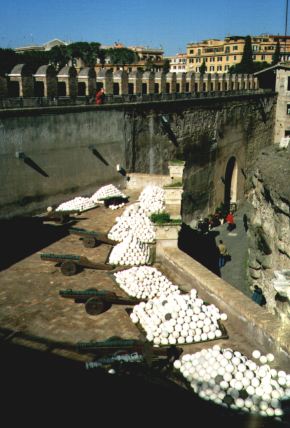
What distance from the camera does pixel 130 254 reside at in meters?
8.45

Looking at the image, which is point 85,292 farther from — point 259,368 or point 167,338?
point 259,368

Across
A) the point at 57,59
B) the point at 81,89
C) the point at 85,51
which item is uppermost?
the point at 85,51

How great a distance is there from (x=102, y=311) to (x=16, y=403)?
2.16 meters

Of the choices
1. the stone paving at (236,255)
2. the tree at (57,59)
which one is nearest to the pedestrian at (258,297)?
the stone paving at (236,255)

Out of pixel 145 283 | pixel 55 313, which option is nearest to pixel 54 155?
pixel 145 283

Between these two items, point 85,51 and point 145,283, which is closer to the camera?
A: point 145,283

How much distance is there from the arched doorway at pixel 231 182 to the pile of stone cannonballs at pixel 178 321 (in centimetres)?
2092

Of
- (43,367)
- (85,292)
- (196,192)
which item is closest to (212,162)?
(196,192)

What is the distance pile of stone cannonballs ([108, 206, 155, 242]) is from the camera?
365 inches

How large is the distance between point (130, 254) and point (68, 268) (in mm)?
1209

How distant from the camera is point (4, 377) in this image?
5.23 meters

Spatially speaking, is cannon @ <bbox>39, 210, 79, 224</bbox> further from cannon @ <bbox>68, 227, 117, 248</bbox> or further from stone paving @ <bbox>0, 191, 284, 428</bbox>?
stone paving @ <bbox>0, 191, 284, 428</bbox>

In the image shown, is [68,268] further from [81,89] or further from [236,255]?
[236,255]

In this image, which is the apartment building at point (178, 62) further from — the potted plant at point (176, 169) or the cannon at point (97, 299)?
the cannon at point (97, 299)
